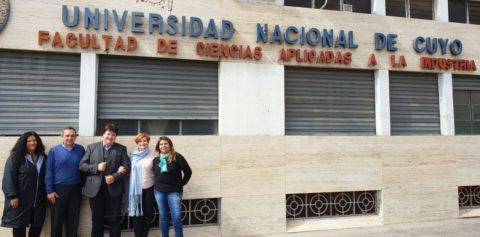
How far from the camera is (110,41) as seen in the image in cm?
587

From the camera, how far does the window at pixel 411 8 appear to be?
7586mm

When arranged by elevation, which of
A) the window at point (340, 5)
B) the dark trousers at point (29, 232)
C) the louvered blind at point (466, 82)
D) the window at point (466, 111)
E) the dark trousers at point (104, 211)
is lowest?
the dark trousers at point (29, 232)

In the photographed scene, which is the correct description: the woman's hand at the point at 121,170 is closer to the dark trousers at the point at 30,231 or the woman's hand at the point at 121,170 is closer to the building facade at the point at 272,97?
the building facade at the point at 272,97

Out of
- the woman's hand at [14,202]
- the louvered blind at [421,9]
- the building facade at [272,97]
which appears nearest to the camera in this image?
the woman's hand at [14,202]

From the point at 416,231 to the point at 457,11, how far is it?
4.74m

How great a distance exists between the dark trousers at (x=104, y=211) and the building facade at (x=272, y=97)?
1.42ft

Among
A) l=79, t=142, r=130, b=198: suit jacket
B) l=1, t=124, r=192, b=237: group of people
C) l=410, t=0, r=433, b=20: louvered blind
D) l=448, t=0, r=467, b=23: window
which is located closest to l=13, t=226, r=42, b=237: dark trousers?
l=1, t=124, r=192, b=237: group of people

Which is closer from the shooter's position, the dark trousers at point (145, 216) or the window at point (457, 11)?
the dark trousers at point (145, 216)

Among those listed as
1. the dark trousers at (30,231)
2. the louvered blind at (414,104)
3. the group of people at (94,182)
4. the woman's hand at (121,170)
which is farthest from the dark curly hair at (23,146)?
the louvered blind at (414,104)

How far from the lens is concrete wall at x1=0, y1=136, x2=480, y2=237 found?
6.12m

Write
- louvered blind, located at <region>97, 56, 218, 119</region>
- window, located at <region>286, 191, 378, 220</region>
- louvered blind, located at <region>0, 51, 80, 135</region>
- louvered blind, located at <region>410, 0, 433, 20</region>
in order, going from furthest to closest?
louvered blind, located at <region>410, 0, 433, 20</region>, window, located at <region>286, 191, 378, 220</region>, louvered blind, located at <region>97, 56, 218, 119</region>, louvered blind, located at <region>0, 51, 80, 135</region>

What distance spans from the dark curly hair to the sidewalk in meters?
4.04

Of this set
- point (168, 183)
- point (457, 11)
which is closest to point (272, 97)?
point (168, 183)

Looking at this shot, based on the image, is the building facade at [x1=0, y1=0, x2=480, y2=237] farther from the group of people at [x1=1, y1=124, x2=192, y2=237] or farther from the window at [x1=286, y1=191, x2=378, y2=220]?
the group of people at [x1=1, y1=124, x2=192, y2=237]
